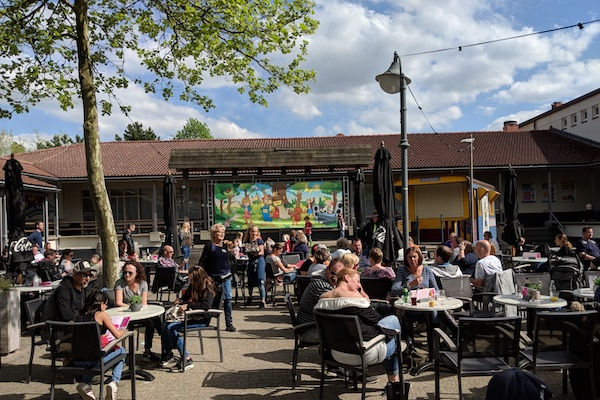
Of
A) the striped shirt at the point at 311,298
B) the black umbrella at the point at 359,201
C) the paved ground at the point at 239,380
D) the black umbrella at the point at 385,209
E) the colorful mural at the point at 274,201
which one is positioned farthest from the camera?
the colorful mural at the point at 274,201

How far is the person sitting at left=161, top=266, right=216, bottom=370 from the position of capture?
616cm

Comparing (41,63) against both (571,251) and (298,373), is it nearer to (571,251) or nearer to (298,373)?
(298,373)

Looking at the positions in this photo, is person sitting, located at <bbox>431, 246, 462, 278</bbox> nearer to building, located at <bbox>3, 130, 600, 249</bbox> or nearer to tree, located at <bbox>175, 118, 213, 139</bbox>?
building, located at <bbox>3, 130, 600, 249</bbox>

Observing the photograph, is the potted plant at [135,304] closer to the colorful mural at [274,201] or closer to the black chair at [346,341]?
the black chair at [346,341]

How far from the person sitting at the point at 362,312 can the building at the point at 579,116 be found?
96.7 ft

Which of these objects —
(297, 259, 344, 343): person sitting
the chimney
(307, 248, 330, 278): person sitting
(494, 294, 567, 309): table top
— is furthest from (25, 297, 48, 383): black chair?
the chimney

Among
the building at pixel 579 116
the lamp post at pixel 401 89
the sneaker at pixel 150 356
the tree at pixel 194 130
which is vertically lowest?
the sneaker at pixel 150 356

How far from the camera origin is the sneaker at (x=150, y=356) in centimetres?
643

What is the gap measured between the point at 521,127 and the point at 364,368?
43.5 metres

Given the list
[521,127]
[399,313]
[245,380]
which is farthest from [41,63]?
[521,127]

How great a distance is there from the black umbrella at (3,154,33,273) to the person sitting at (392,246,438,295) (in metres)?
8.10

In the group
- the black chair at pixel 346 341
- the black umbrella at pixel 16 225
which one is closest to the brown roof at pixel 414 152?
the black umbrella at pixel 16 225

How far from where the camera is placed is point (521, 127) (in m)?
42.8

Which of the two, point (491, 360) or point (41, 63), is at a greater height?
point (41, 63)
